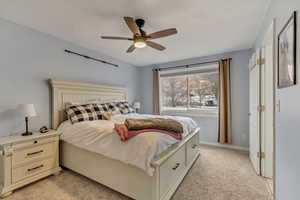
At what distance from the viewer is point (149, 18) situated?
210 centimetres

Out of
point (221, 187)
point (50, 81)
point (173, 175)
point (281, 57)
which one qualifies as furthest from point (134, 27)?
point (221, 187)

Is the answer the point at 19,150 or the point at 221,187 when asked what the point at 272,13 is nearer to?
the point at 221,187

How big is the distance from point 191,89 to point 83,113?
9.79 feet

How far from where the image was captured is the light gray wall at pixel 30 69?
85.4 inches

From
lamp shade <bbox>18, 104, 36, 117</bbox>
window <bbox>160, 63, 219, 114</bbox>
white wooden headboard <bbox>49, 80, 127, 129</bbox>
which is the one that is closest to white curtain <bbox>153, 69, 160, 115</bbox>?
window <bbox>160, 63, 219, 114</bbox>

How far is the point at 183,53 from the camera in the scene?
12.1 feet

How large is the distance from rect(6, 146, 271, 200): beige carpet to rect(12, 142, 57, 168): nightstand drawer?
38 cm

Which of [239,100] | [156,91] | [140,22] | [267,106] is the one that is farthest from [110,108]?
[239,100]

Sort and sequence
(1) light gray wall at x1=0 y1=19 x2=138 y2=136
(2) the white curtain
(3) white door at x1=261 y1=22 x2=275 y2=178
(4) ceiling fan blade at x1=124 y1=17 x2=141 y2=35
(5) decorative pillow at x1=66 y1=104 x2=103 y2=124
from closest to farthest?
(4) ceiling fan blade at x1=124 y1=17 x2=141 y2=35, (3) white door at x1=261 y1=22 x2=275 y2=178, (1) light gray wall at x1=0 y1=19 x2=138 y2=136, (5) decorative pillow at x1=66 y1=104 x2=103 y2=124, (2) the white curtain

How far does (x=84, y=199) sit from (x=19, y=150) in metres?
1.14

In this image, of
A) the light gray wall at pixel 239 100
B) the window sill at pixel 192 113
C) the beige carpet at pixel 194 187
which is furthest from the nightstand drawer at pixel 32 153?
the light gray wall at pixel 239 100

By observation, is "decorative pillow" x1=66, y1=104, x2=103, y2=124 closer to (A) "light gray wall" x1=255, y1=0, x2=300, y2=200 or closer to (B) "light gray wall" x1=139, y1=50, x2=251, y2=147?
(A) "light gray wall" x1=255, y1=0, x2=300, y2=200

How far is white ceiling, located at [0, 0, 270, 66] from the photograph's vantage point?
180 cm

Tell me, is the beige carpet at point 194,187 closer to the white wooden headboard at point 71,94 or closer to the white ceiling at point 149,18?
the white wooden headboard at point 71,94
